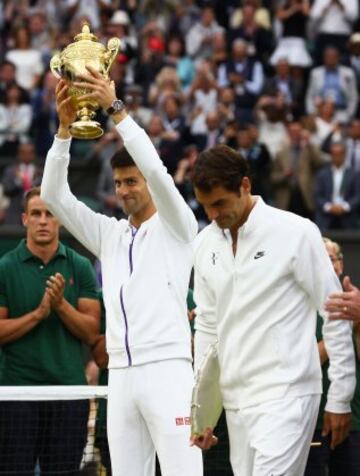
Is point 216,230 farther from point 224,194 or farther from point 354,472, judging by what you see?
point 354,472

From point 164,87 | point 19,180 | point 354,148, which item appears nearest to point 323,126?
point 354,148

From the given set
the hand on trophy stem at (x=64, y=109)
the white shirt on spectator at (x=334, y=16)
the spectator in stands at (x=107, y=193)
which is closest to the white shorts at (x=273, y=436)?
the hand on trophy stem at (x=64, y=109)

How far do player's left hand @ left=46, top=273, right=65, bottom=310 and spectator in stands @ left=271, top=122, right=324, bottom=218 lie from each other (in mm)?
8771

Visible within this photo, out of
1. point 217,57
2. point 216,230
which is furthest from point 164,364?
point 217,57

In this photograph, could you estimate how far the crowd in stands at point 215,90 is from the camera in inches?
698

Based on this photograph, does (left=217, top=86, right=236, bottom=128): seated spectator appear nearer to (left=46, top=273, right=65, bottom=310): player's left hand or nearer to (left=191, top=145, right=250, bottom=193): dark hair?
(left=46, top=273, right=65, bottom=310): player's left hand

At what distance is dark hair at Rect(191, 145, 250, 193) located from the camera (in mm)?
7008

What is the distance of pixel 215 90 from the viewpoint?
65.2ft

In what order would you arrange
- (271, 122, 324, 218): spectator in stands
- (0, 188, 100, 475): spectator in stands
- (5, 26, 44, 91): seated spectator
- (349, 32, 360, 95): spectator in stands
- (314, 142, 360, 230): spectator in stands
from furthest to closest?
1. (5, 26, 44, 91): seated spectator
2. (349, 32, 360, 95): spectator in stands
3. (271, 122, 324, 218): spectator in stands
4. (314, 142, 360, 230): spectator in stands
5. (0, 188, 100, 475): spectator in stands

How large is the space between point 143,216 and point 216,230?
0.61m

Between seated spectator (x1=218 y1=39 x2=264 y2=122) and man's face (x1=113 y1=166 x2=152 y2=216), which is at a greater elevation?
seated spectator (x1=218 y1=39 x2=264 y2=122)

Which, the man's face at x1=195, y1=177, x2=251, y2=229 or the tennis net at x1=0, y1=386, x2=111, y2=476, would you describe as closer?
the man's face at x1=195, y1=177, x2=251, y2=229

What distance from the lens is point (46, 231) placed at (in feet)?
31.0

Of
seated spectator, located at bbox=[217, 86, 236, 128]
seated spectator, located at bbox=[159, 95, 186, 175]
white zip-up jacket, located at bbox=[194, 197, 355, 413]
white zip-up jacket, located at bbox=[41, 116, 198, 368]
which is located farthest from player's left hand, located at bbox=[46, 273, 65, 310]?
seated spectator, located at bbox=[217, 86, 236, 128]
